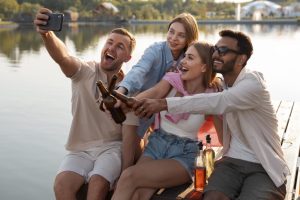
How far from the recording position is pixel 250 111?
2.91m

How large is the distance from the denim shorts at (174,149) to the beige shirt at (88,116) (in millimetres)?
340

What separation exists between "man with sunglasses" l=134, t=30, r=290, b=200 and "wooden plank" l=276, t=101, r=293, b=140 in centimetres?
154

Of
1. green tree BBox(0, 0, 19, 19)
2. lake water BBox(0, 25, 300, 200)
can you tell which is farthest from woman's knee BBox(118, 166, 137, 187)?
green tree BBox(0, 0, 19, 19)

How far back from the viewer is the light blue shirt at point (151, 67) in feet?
11.0

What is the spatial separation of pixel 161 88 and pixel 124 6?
74.6 meters

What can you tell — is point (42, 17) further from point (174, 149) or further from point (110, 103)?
point (174, 149)

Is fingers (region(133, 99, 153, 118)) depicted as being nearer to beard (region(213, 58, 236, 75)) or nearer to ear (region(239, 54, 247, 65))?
beard (region(213, 58, 236, 75))

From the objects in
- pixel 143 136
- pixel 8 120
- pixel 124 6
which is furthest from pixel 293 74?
pixel 124 6

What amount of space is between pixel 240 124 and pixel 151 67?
0.80m

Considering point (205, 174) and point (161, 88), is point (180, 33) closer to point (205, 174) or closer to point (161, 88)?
point (161, 88)

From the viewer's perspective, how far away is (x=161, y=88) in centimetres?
320

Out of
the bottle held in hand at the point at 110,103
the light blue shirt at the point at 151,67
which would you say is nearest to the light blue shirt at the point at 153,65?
the light blue shirt at the point at 151,67

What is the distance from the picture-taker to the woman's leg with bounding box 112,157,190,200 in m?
2.84

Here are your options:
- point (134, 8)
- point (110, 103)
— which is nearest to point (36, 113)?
point (110, 103)
